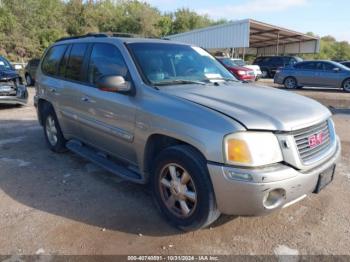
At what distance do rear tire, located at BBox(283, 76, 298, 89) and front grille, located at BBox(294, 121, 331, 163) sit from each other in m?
15.7

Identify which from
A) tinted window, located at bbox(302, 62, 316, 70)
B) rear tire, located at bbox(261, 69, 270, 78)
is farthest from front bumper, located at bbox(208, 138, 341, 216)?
rear tire, located at bbox(261, 69, 270, 78)

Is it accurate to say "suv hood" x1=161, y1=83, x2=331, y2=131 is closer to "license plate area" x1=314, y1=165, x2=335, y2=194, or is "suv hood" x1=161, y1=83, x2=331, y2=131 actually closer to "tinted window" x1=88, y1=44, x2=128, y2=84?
"license plate area" x1=314, y1=165, x2=335, y2=194

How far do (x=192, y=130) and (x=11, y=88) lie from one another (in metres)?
8.50

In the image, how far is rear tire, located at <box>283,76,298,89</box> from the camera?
59.9ft

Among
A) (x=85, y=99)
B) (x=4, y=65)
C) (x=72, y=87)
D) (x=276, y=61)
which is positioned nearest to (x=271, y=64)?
(x=276, y=61)

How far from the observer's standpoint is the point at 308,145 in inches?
122

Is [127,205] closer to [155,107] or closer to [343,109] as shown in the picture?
[155,107]

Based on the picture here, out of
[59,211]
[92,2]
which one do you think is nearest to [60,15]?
[92,2]

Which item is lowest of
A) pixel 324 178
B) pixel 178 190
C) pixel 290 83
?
pixel 290 83

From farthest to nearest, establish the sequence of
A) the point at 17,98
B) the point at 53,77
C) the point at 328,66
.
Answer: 1. the point at 328,66
2. the point at 17,98
3. the point at 53,77

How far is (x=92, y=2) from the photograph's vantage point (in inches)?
2106

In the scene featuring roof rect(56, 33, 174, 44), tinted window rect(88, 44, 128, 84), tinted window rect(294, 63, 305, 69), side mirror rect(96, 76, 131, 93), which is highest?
roof rect(56, 33, 174, 44)

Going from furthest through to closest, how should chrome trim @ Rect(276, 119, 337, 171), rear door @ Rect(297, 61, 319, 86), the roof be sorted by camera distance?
1. rear door @ Rect(297, 61, 319, 86)
2. the roof
3. chrome trim @ Rect(276, 119, 337, 171)

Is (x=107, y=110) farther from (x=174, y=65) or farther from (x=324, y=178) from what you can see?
(x=324, y=178)
